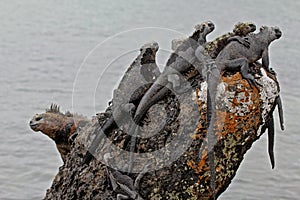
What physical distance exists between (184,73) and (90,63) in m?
11.8

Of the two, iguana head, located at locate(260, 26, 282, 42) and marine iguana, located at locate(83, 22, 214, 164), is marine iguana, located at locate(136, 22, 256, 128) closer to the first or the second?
marine iguana, located at locate(83, 22, 214, 164)

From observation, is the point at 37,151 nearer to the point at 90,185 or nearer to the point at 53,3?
the point at 90,185

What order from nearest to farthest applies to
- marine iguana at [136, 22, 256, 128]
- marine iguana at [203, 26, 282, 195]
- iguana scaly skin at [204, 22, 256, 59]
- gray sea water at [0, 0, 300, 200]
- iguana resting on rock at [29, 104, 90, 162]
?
marine iguana at [203, 26, 282, 195] → marine iguana at [136, 22, 256, 128] → iguana scaly skin at [204, 22, 256, 59] → iguana resting on rock at [29, 104, 90, 162] → gray sea water at [0, 0, 300, 200]

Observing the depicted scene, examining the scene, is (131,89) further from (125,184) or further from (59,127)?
(59,127)

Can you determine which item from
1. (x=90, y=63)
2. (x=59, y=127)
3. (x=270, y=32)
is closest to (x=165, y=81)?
(x=270, y=32)

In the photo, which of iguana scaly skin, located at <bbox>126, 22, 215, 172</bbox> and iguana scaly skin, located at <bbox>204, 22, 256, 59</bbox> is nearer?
iguana scaly skin, located at <bbox>126, 22, 215, 172</bbox>

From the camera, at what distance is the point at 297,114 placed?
14219 millimetres

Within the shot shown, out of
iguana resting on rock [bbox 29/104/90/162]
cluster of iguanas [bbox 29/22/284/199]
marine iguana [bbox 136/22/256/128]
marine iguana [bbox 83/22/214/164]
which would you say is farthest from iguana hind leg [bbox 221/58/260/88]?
iguana resting on rock [bbox 29/104/90/162]

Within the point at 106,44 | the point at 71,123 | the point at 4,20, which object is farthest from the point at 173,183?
the point at 4,20

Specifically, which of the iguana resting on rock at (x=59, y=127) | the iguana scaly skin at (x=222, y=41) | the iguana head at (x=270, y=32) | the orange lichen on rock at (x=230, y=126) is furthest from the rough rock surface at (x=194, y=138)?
the iguana resting on rock at (x=59, y=127)

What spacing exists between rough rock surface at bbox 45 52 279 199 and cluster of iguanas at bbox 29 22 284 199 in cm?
6

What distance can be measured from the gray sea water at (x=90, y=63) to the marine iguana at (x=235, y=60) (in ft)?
9.31

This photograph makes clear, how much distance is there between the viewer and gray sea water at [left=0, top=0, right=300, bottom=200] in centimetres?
1147

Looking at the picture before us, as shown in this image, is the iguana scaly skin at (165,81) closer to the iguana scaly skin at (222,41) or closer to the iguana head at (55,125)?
the iguana scaly skin at (222,41)
